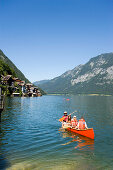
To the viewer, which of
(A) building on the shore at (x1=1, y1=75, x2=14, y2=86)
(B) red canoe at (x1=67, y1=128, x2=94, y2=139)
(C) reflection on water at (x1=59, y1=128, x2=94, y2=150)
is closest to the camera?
(C) reflection on water at (x1=59, y1=128, x2=94, y2=150)

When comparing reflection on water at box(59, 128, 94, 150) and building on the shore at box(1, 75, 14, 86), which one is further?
building on the shore at box(1, 75, 14, 86)

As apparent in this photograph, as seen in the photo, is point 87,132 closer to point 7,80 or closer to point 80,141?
point 80,141

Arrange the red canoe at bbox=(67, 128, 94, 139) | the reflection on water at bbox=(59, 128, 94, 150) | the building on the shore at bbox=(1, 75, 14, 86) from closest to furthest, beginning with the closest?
the reflection on water at bbox=(59, 128, 94, 150) → the red canoe at bbox=(67, 128, 94, 139) → the building on the shore at bbox=(1, 75, 14, 86)

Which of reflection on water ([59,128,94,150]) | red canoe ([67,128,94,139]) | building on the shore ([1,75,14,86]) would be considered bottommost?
reflection on water ([59,128,94,150])

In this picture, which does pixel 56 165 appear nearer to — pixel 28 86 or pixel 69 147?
pixel 69 147

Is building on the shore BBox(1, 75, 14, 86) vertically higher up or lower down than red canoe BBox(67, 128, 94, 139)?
higher up

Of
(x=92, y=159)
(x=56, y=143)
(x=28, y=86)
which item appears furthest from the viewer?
(x=28, y=86)

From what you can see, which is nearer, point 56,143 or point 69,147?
point 69,147

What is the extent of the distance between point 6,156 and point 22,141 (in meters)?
4.58

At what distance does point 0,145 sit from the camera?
17031mm

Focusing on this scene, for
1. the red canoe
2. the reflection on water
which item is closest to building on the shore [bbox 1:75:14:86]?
the reflection on water

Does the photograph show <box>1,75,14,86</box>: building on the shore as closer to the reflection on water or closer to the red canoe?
the reflection on water

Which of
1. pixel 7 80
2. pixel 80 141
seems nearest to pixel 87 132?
pixel 80 141

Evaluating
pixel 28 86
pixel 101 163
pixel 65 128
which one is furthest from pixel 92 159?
pixel 28 86
